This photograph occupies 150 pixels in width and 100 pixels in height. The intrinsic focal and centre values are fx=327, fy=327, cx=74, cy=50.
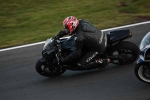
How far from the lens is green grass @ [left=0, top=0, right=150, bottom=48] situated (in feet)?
36.8

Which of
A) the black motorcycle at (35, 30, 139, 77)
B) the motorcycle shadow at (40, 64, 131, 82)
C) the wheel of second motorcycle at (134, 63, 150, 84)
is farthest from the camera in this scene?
the motorcycle shadow at (40, 64, 131, 82)

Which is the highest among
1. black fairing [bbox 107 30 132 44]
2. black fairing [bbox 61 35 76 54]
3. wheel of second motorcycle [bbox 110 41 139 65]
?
black fairing [bbox 107 30 132 44]

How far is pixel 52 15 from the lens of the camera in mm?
12742

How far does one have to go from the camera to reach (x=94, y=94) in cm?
700

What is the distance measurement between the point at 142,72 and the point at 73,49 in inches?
68.8

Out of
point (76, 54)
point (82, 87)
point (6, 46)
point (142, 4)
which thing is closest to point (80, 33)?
point (76, 54)

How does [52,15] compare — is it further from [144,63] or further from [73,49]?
[144,63]

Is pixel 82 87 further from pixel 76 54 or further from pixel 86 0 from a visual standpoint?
pixel 86 0

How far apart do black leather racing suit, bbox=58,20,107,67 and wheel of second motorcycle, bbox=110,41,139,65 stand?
33 centimetres

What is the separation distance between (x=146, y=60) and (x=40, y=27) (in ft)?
20.3

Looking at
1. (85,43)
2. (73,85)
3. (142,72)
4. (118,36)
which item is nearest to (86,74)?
(73,85)

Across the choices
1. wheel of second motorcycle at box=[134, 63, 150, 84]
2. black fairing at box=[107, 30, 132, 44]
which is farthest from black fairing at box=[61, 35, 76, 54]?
wheel of second motorcycle at box=[134, 63, 150, 84]

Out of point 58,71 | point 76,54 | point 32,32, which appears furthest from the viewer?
point 32,32

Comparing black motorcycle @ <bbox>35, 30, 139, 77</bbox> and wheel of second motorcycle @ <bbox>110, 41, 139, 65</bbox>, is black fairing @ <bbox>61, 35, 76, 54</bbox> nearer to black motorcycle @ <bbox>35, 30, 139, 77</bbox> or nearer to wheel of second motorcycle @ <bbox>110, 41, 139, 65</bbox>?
black motorcycle @ <bbox>35, 30, 139, 77</bbox>
